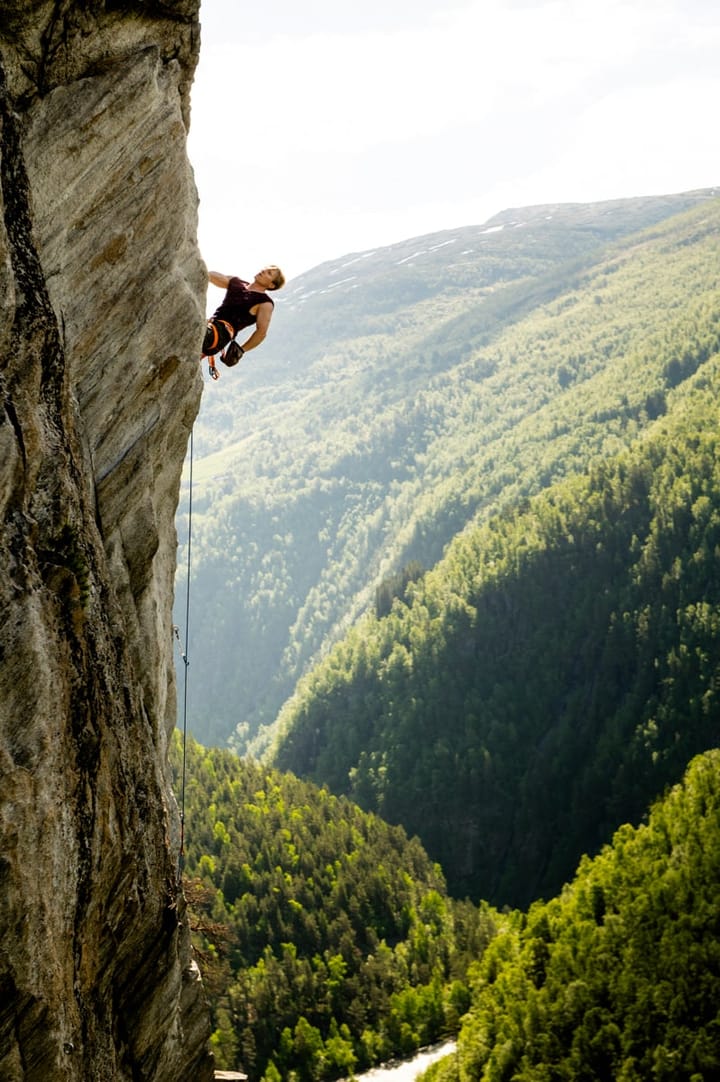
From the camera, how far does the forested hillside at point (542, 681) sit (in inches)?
5320

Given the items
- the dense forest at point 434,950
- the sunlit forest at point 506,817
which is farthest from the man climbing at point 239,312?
the dense forest at point 434,950

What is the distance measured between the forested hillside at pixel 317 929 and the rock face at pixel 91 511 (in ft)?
194

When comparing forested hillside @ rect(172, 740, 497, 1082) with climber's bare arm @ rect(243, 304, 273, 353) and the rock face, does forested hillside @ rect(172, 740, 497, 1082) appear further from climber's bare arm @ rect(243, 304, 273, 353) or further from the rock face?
climber's bare arm @ rect(243, 304, 273, 353)

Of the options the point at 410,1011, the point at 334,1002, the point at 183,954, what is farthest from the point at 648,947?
the point at 183,954

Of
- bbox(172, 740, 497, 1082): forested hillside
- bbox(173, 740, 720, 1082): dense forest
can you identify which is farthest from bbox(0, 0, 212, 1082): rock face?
bbox(172, 740, 497, 1082): forested hillside

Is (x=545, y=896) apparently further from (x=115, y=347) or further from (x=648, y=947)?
(x=115, y=347)

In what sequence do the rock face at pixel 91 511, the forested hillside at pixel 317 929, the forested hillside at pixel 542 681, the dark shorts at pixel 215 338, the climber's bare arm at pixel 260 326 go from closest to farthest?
1. the rock face at pixel 91 511
2. the dark shorts at pixel 215 338
3. the climber's bare arm at pixel 260 326
4. the forested hillside at pixel 317 929
5. the forested hillside at pixel 542 681

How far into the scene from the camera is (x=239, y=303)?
15.7 meters

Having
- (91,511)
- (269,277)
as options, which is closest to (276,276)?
(269,277)

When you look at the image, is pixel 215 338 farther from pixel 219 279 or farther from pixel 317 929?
pixel 317 929

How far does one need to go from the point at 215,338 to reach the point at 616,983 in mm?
63573

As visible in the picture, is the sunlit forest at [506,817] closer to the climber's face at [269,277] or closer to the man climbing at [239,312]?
the man climbing at [239,312]

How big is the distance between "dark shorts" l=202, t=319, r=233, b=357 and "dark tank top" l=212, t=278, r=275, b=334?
203mm

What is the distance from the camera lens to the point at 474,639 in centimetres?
16250
